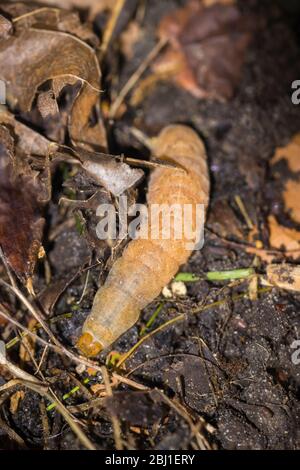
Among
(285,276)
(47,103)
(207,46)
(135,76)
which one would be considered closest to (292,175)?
(285,276)

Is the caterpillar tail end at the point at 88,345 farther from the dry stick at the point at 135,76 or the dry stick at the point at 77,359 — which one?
the dry stick at the point at 135,76

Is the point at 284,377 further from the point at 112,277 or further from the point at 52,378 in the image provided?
the point at 52,378

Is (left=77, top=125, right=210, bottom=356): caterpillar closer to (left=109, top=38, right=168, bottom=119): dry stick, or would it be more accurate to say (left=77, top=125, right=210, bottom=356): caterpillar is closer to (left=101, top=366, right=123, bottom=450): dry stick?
(left=101, top=366, right=123, bottom=450): dry stick

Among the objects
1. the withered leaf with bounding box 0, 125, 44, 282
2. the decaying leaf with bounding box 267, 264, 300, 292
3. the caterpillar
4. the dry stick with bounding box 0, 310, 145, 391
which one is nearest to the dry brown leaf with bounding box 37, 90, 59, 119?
the withered leaf with bounding box 0, 125, 44, 282

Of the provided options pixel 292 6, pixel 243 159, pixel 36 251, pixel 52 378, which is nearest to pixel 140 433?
pixel 52 378

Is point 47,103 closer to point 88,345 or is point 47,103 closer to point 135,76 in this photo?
point 135,76

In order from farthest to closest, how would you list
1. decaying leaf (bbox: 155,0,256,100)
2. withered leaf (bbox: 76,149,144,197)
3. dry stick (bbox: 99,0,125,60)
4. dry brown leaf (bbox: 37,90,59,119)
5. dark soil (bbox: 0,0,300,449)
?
1. decaying leaf (bbox: 155,0,256,100)
2. dry stick (bbox: 99,0,125,60)
3. dry brown leaf (bbox: 37,90,59,119)
4. withered leaf (bbox: 76,149,144,197)
5. dark soil (bbox: 0,0,300,449)

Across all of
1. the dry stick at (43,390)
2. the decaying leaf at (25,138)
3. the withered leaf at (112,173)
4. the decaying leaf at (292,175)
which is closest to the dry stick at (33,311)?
the dry stick at (43,390)
